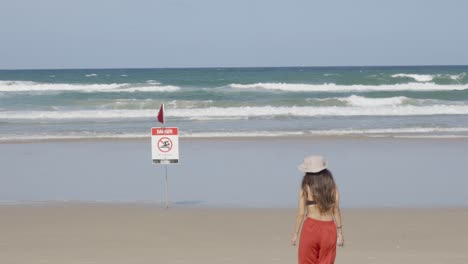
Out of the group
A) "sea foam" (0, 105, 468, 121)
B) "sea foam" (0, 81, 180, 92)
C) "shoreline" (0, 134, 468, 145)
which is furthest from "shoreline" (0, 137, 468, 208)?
"sea foam" (0, 81, 180, 92)

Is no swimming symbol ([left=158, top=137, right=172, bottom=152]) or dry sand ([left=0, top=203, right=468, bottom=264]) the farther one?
no swimming symbol ([left=158, top=137, right=172, bottom=152])

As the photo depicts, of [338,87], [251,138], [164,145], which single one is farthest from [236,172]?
[338,87]

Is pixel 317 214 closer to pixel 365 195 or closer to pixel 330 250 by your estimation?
pixel 330 250

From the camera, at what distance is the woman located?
5.70 metres

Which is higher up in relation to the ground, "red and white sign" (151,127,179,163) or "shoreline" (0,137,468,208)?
"red and white sign" (151,127,179,163)

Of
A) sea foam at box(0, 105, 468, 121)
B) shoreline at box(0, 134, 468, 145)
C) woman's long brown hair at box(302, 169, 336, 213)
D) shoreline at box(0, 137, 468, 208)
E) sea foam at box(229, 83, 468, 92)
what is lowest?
shoreline at box(0, 137, 468, 208)

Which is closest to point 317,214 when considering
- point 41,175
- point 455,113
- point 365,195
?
point 365,195

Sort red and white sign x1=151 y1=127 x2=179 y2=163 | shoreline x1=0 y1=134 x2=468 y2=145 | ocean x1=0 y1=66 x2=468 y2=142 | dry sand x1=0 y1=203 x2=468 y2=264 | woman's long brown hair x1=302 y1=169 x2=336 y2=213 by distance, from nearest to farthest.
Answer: woman's long brown hair x1=302 y1=169 x2=336 y2=213, dry sand x1=0 y1=203 x2=468 y2=264, red and white sign x1=151 y1=127 x2=179 y2=163, shoreline x1=0 y1=134 x2=468 y2=145, ocean x1=0 y1=66 x2=468 y2=142

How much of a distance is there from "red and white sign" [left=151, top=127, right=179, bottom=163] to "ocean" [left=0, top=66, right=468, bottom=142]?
1013cm

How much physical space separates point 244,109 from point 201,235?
80.5 ft

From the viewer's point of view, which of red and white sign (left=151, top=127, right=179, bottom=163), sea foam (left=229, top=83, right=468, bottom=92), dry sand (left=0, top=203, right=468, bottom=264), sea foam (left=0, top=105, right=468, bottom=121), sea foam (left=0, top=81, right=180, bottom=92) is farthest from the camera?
sea foam (left=229, top=83, right=468, bottom=92)

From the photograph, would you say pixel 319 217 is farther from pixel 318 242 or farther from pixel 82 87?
pixel 82 87

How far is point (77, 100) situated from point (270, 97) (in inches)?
374

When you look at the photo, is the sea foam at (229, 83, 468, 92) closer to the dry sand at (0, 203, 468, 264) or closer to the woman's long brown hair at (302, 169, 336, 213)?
the dry sand at (0, 203, 468, 264)
